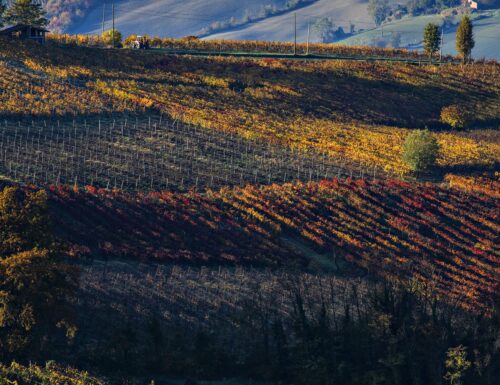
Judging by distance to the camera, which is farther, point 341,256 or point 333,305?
point 341,256

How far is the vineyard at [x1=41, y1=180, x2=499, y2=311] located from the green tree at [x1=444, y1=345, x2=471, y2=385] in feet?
37.1

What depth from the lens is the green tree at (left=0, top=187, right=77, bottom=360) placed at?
165 ft

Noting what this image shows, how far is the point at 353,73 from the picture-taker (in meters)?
131

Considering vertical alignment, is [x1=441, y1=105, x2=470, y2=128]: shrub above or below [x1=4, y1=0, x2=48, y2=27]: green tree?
below

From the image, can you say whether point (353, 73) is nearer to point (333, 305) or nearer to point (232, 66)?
point (232, 66)

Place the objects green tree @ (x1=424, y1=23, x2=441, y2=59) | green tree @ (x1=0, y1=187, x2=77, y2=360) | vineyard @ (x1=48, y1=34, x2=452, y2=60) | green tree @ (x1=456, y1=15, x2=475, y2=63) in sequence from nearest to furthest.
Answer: green tree @ (x1=0, y1=187, x2=77, y2=360) < vineyard @ (x1=48, y1=34, x2=452, y2=60) < green tree @ (x1=456, y1=15, x2=475, y2=63) < green tree @ (x1=424, y1=23, x2=441, y2=59)

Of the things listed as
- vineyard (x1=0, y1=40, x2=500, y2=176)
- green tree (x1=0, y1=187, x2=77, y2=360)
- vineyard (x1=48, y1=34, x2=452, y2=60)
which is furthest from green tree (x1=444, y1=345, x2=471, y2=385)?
vineyard (x1=48, y1=34, x2=452, y2=60)

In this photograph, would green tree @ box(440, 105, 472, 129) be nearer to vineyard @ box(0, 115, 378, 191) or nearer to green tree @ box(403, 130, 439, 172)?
green tree @ box(403, 130, 439, 172)

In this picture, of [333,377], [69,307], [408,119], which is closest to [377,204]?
[333,377]

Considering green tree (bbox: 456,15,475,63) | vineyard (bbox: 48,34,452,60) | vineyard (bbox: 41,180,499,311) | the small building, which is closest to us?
vineyard (bbox: 41,180,499,311)

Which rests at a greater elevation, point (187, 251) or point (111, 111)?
point (111, 111)

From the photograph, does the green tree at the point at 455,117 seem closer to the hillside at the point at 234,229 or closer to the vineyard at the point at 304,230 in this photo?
the hillside at the point at 234,229

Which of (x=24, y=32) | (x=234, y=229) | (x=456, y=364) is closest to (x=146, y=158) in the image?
(x=234, y=229)

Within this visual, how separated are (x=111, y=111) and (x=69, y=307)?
4659 centimetres
